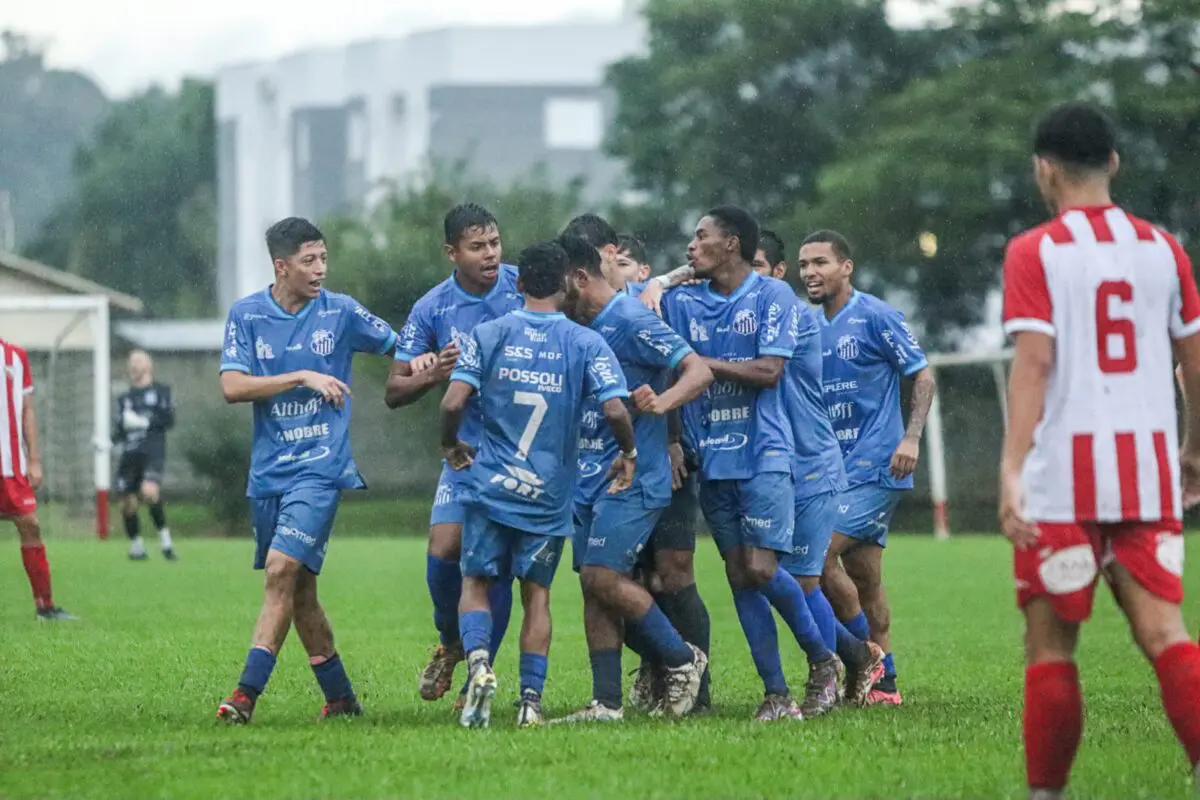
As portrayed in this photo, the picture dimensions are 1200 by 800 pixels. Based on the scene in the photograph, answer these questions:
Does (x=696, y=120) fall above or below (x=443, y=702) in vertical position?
above

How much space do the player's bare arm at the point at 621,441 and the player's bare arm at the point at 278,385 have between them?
1.17 m

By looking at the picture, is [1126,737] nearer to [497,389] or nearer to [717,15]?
[497,389]

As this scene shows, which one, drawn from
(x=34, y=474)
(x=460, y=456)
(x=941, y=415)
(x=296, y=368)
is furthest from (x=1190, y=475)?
(x=941, y=415)

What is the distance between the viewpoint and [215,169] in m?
87.0

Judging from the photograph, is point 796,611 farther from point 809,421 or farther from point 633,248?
point 633,248

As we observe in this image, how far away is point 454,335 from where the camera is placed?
373 inches

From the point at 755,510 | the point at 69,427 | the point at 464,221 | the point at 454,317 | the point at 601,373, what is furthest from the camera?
the point at 69,427

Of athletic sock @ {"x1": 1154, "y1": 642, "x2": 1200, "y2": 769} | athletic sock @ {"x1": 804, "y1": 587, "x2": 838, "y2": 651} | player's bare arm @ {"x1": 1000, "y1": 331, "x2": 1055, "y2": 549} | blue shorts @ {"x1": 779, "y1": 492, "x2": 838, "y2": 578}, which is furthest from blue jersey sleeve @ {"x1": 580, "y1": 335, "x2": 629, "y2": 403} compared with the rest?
athletic sock @ {"x1": 1154, "y1": 642, "x2": 1200, "y2": 769}

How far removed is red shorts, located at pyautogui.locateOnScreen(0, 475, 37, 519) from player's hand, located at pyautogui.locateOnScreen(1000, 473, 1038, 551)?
10.0 meters

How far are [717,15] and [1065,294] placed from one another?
114 feet

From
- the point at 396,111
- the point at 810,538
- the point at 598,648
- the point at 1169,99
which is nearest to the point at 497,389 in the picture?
the point at 598,648

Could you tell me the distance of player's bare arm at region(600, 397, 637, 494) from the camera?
8492 mm

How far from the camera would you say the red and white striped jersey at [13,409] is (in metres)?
14.4

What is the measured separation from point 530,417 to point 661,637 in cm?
117
